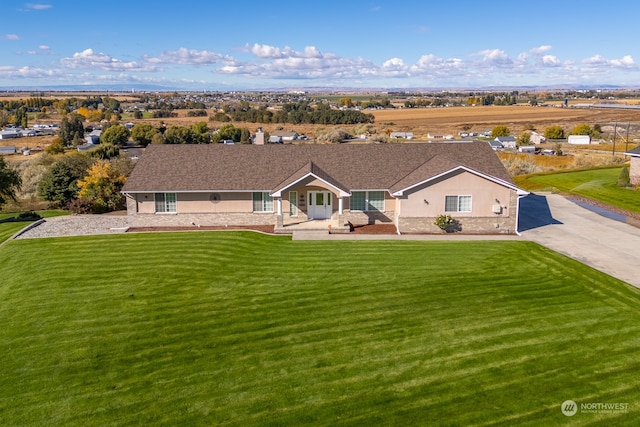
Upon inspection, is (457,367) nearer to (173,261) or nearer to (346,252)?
(346,252)

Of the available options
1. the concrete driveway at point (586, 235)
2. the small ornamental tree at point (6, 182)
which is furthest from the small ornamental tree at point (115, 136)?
the concrete driveway at point (586, 235)

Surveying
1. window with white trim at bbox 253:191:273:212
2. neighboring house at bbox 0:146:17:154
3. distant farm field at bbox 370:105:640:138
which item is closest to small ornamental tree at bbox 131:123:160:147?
neighboring house at bbox 0:146:17:154

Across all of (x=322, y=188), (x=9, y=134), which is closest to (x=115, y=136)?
(x=9, y=134)

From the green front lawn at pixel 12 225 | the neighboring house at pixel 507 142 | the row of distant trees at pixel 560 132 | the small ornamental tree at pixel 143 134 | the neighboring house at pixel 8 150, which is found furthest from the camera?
the small ornamental tree at pixel 143 134

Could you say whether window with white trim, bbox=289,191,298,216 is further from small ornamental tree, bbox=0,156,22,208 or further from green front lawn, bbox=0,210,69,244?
small ornamental tree, bbox=0,156,22,208

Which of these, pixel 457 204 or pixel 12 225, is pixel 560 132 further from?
pixel 12 225

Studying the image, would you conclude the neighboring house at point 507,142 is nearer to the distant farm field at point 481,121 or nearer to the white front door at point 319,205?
the distant farm field at point 481,121

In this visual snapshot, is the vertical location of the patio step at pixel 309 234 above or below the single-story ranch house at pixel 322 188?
below

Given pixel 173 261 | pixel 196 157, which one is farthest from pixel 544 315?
pixel 196 157
